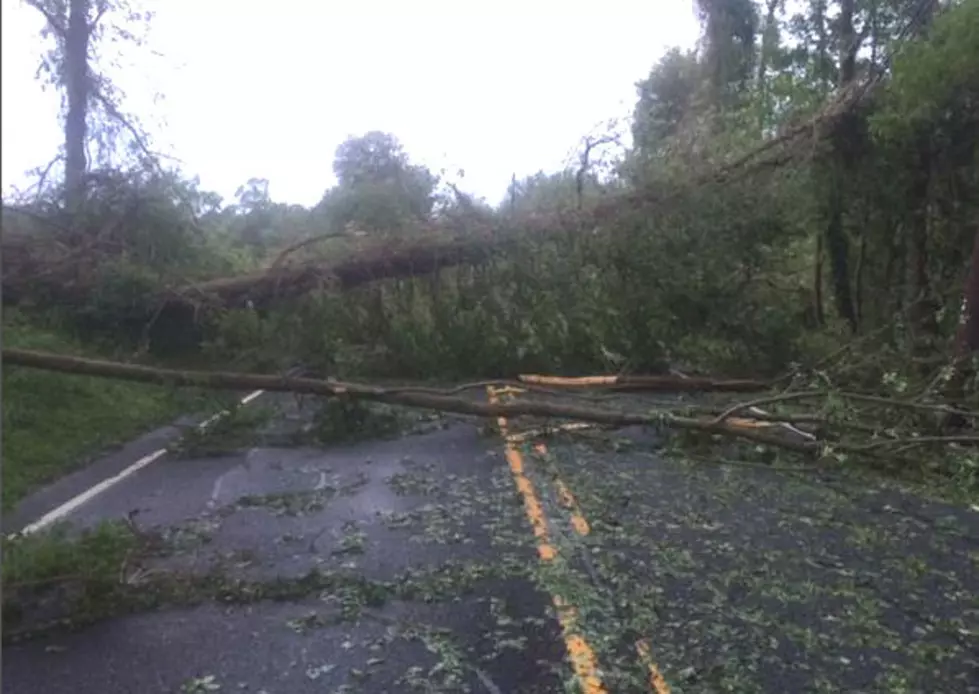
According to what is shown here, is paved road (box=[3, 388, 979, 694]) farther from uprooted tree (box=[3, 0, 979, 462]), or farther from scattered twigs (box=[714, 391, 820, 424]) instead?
uprooted tree (box=[3, 0, 979, 462])

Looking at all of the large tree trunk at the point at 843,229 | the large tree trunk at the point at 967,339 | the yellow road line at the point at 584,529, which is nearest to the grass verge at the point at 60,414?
the yellow road line at the point at 584,529

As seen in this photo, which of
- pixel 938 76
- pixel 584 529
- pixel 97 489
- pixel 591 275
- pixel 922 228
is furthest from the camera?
pixel 922 228

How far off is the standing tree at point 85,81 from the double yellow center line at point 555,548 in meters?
4.08

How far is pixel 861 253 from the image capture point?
16375 millimetres

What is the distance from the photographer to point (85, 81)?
1312cm

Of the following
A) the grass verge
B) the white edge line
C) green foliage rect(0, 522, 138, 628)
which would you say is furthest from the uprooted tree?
green foliage rect(0, 522, 138, 628)

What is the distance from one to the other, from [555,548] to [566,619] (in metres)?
1.32

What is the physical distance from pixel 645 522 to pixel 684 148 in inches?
293

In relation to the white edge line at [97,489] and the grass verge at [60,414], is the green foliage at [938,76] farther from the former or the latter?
the grass verge at [60,414]

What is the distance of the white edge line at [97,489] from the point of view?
756cm

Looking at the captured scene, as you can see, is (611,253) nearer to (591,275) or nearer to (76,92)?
(591,275)

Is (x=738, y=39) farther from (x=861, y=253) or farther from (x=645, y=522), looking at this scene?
(x=645, y=522)

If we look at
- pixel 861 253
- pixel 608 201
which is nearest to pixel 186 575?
pixel 608 201

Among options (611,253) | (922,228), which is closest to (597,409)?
(611,253)
